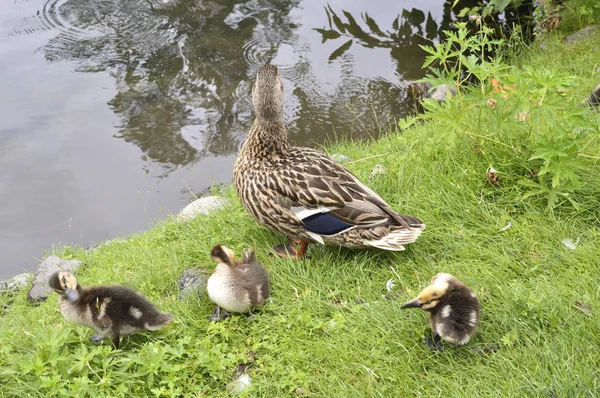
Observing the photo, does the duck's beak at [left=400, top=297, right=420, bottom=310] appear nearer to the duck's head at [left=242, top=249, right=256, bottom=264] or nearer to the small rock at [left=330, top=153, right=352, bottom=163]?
the duck's head at [left=242, top=249, right=256, bottom=264]

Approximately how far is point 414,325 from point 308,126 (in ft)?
14.5

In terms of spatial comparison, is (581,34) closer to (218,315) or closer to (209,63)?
(209,63)

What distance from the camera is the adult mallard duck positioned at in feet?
12.1

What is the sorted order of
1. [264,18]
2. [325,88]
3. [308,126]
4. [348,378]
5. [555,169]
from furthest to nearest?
[264,18]
[325,88]
[308,126]
[555,169]
[348,378]

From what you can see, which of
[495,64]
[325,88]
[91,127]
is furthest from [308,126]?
[495,64]

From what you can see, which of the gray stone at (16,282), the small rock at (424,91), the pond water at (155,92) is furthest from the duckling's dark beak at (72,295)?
the small rock at (424,91)

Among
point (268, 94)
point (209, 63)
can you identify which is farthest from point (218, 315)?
point (209, 63)

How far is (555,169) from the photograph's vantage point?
3.62 metres

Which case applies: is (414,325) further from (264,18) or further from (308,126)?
(264,18)

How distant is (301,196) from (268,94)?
0.83 m

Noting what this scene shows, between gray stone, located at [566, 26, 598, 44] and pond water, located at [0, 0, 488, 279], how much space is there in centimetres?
204

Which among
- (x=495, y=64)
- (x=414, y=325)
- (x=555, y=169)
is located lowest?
(x=414, y=325)


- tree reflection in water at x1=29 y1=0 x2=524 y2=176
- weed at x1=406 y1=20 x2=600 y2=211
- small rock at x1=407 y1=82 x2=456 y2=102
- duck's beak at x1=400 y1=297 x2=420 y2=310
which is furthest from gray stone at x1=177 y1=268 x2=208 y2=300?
small rock at x1=407 y1=82 x2=456 y2=102

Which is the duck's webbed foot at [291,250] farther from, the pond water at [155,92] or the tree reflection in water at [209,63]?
the tree reflection in water at [209,63]
